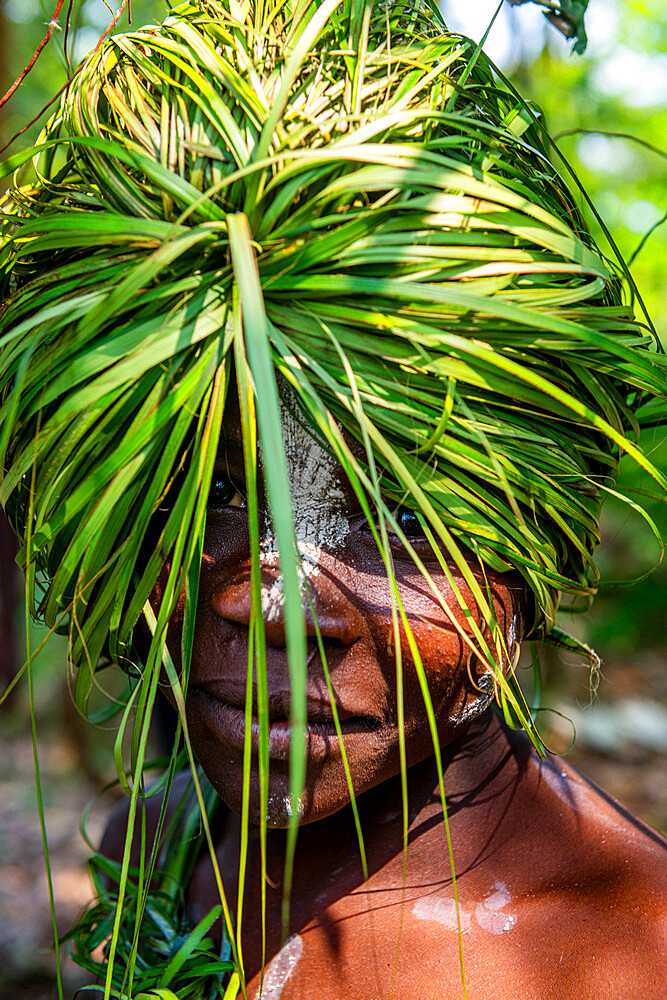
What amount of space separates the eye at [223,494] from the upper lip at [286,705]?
223 millimetres

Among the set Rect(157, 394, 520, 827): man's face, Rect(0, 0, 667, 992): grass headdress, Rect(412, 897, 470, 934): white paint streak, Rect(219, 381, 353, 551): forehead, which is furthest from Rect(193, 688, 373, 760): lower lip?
Rect(412, 897, 470, 934): white paint streak

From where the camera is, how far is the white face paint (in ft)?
2.98

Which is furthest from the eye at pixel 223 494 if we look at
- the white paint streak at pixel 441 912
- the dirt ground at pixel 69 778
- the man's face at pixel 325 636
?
the dirt ground at pixel 69 778

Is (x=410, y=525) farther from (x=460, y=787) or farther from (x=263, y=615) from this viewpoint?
(x=460, y=787)

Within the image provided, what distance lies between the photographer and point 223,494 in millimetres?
1009

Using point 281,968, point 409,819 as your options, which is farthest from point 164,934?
point 409,819

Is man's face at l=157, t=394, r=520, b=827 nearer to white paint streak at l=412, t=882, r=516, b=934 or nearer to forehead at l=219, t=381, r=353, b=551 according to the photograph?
forehead at l=219, t=381, r=353, b=551

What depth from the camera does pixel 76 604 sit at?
1014 millimetres

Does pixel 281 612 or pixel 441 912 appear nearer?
pixel 281 612

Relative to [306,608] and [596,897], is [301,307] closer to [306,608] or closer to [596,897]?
[306,608]

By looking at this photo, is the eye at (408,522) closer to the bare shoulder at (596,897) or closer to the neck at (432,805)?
the neck at (432,805)

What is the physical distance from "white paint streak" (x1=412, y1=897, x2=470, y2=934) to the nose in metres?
0.44

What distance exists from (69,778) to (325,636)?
3794 mm

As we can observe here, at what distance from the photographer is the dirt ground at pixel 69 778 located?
2896 millimetres
